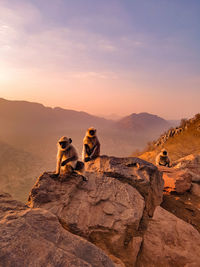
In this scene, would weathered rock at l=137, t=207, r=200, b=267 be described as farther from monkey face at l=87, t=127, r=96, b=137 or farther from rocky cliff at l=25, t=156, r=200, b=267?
monkey face at l=87, t=127, r=96, b=137

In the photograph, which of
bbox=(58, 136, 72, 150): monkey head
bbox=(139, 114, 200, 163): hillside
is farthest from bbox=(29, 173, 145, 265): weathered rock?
bbox=(139, 114, 200, 163): hillside

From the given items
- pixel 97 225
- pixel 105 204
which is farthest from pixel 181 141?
pixel 97 225

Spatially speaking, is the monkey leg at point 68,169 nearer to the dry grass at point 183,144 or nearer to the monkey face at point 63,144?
the monkey face at point 63,144

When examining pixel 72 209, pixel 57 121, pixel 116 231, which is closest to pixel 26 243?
pixel 72 209

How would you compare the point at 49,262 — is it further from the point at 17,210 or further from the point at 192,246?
the point at 192,246

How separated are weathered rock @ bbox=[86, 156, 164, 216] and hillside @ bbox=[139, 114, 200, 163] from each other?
12930 millimetres

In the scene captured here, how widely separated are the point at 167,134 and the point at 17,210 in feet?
80.1

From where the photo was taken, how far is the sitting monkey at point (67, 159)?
548 cm

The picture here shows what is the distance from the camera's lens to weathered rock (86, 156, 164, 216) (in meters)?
5.61

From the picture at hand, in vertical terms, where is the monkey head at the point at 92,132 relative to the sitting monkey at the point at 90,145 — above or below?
above

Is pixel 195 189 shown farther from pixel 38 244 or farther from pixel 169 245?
pixel 38 244

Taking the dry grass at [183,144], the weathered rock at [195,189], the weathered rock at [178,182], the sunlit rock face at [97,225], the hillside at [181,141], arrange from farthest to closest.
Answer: the hillside at [181,141] < the dry grass at [183,144] < the weathered rock at [195,189] < the weathered rock at [178,182] < the sunlit rock face at [97,225]

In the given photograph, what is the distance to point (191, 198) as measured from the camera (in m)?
7.76

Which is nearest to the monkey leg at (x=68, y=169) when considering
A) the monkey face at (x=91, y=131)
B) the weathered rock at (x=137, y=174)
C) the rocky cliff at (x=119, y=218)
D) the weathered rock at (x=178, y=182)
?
the rocky cliff at (x=119, y=218)
